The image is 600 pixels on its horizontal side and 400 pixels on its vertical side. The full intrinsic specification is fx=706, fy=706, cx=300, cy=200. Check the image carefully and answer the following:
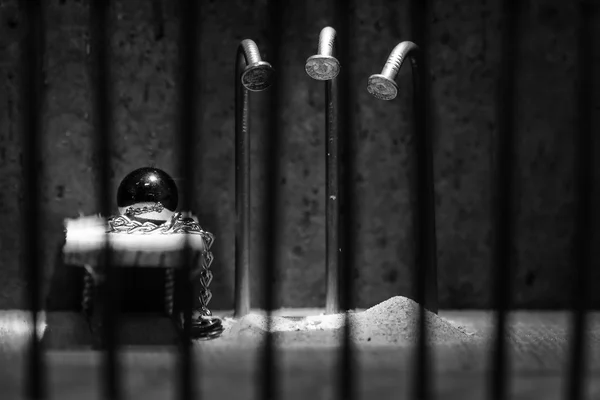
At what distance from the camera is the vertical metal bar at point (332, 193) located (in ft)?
5.18

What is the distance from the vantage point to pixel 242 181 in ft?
5.21

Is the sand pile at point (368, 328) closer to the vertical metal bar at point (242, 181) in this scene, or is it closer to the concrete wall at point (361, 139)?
the vertical metal bar at point (242, 181)

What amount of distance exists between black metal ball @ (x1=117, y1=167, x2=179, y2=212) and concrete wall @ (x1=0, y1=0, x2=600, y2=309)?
0.74ft

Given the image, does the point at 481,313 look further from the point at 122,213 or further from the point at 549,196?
the point at 122,213

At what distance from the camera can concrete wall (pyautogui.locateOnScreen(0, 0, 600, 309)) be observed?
1726mm

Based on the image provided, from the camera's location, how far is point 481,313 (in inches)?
69.1

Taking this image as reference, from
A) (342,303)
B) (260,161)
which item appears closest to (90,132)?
(260,161)

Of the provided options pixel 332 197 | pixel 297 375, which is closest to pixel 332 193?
pixel 332 197

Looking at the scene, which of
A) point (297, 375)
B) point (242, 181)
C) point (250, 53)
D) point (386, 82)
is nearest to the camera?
point (297, 375)

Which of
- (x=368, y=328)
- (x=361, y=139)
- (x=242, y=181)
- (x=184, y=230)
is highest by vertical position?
(x=361, y=139)

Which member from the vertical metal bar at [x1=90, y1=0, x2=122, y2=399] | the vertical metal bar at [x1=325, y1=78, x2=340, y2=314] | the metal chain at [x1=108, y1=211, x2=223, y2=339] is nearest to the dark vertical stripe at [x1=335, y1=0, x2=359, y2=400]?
the vertical metal bar at [x1=325, y1=78, x2=340, y2=314]

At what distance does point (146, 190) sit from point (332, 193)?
0.41m

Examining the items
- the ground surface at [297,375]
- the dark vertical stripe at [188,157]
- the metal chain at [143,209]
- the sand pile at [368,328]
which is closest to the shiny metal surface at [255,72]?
the dark vertical stripe at [188,157]

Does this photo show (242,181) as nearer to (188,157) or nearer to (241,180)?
(241,180)
